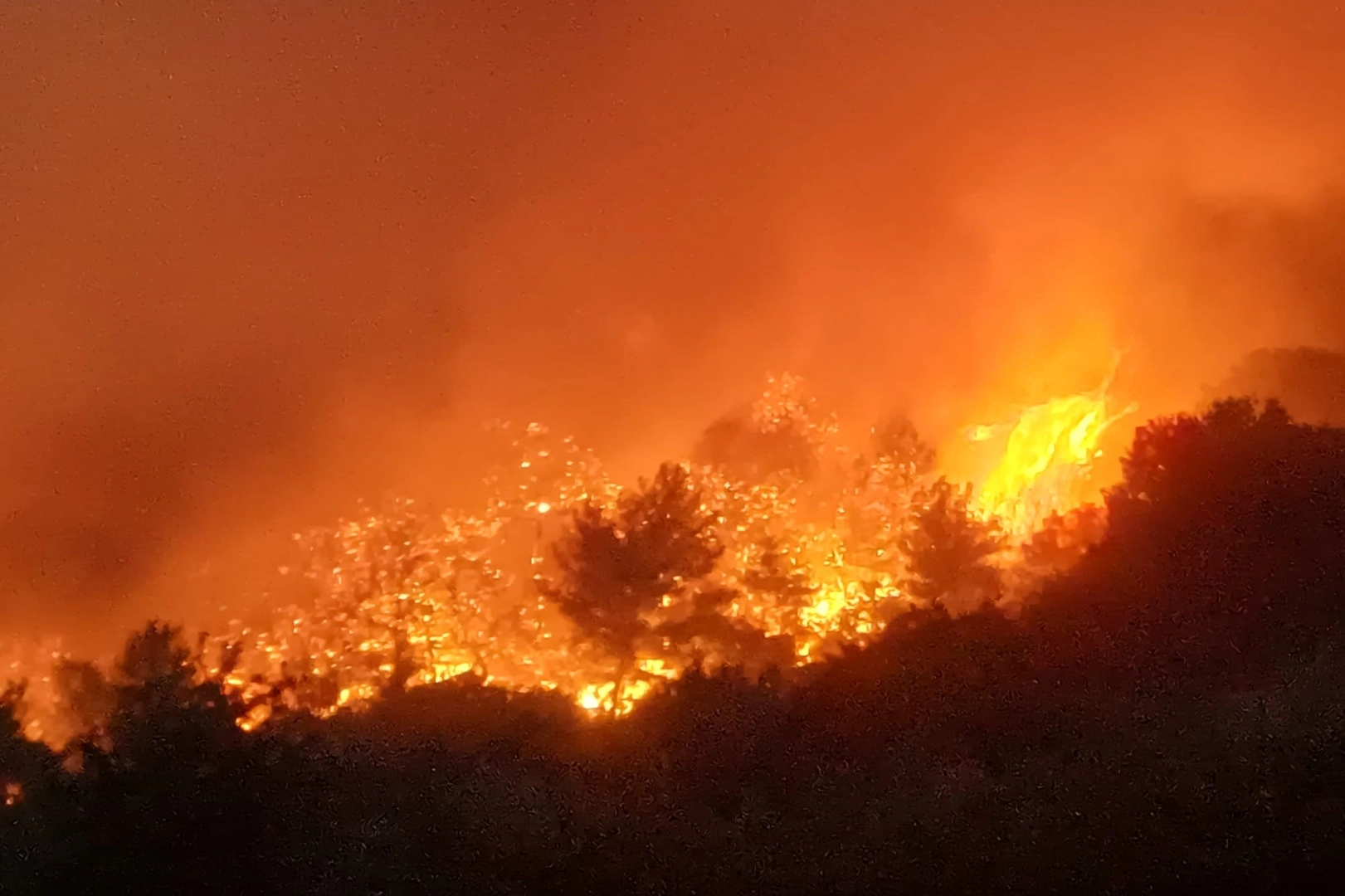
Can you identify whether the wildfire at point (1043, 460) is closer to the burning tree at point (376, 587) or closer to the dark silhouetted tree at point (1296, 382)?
the dark silhouetted tree at point (1296, 382)

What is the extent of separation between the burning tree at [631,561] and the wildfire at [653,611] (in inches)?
7.1

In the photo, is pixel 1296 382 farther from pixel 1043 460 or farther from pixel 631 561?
pixel 631 561

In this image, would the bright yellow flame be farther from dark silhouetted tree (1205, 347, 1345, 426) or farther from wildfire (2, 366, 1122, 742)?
dark silhouetted tree (1205, 347, 1345, 426)

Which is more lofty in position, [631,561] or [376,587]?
[376,587]

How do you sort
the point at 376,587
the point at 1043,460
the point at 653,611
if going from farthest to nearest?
1. the point at 1043,460
2. the point at 376,587
3. the point at 653,611

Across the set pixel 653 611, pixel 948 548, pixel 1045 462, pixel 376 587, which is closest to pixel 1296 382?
pixel 1045 462

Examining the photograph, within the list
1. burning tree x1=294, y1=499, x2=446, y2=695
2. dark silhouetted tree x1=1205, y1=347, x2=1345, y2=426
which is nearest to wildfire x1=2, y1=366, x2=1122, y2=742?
burning tree x1=294, y1=499, x2=446, y2=695

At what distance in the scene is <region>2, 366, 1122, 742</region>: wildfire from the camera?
491 inches

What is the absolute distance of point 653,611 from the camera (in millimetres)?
13625

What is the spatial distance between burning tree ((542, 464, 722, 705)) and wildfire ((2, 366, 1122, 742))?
0.59ft

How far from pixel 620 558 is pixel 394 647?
2.96m

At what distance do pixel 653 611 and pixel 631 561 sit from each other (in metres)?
0.73

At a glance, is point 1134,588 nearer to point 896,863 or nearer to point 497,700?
point 896,863

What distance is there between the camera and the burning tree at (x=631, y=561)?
1350 cm
